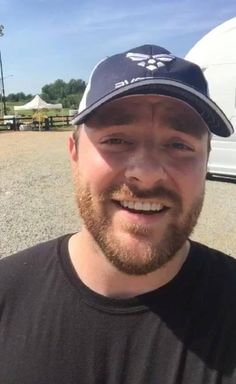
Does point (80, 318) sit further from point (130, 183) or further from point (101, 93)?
point (101, 93)

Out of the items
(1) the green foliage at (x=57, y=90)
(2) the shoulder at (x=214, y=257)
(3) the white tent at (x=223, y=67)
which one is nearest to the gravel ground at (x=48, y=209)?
(3) the white tent at (x=223, y=67)

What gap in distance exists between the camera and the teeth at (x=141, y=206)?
1501 mm

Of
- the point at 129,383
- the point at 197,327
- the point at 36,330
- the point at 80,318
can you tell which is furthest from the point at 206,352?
the point at 36,330

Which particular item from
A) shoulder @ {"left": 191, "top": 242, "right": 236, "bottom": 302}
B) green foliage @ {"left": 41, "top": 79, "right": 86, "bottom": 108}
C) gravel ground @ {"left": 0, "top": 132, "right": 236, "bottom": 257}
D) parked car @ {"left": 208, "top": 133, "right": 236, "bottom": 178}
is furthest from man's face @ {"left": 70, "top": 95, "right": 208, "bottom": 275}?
green foliage @ {"left": 41, "top": 79, "right": 86, "bottom": 108}

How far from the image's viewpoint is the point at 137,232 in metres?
1.49

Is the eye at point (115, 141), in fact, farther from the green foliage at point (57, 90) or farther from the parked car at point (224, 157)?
the green foliage at point (57, 90)

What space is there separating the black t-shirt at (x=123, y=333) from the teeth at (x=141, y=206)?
205 mm

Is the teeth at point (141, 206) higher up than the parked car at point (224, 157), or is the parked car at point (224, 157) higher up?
the teeth at point (141, 206)

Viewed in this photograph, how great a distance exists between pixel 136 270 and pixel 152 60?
0.59 metres

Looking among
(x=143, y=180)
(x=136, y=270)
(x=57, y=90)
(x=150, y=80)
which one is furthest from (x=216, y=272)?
(x=57, y=90)

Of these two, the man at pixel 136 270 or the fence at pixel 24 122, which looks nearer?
the man at pixel 136 270

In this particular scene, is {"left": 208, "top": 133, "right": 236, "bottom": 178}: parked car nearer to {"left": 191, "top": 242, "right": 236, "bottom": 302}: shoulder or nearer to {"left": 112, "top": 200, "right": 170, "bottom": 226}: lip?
{"left": 191, "top": 242, "right": 236, "bottom": 302}: shoulder

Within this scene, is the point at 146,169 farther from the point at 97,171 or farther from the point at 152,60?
the point at 152,60

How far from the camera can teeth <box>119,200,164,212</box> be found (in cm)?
150
